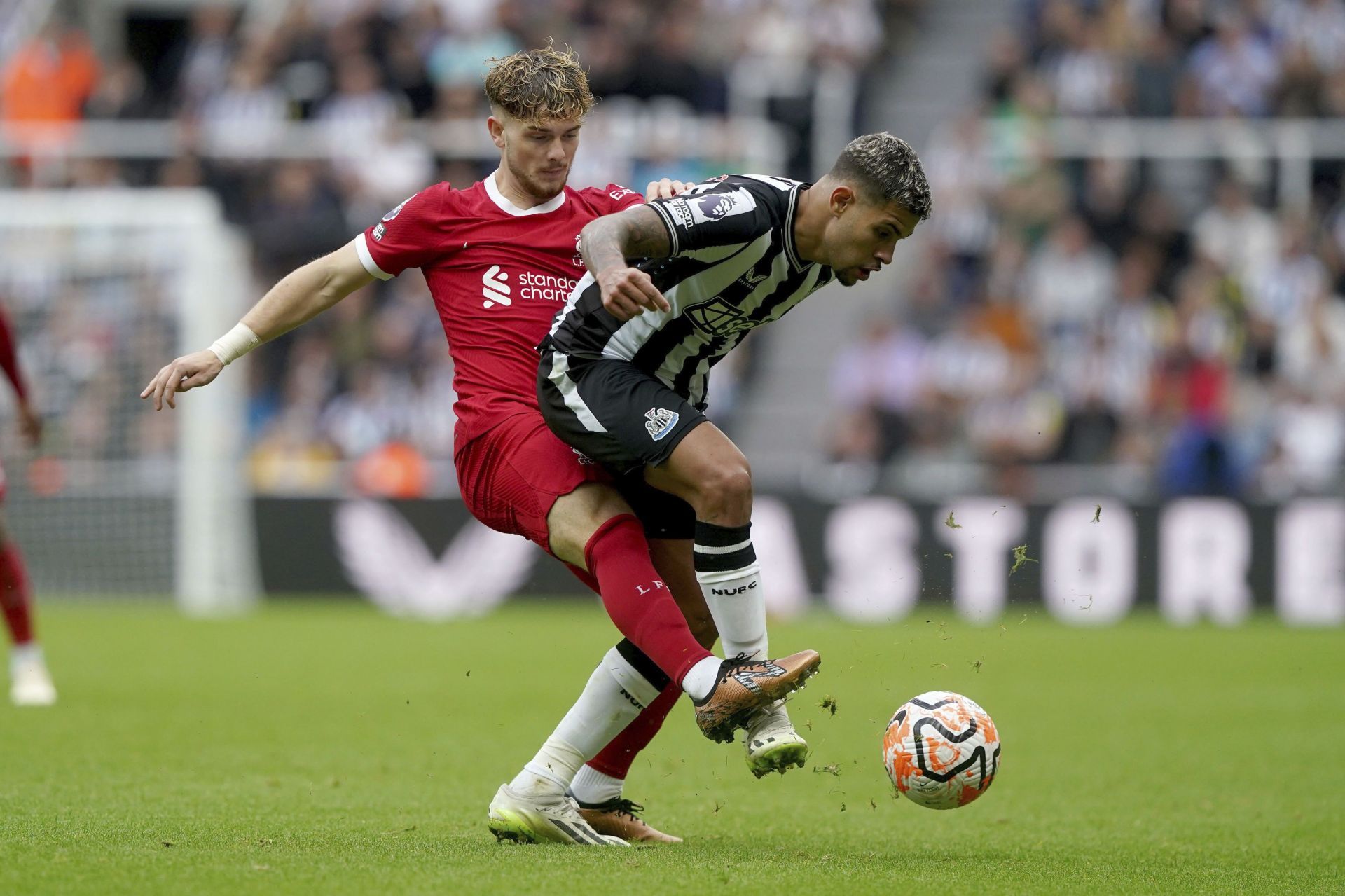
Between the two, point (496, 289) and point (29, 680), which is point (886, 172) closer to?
point (496, 289)

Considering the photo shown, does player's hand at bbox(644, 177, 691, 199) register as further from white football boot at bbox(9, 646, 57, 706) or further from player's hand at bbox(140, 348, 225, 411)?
white football boot at bbox(9, 646, 57, 706)

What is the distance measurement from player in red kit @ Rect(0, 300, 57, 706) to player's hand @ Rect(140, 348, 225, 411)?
3687 mm

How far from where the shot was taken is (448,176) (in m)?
18.1

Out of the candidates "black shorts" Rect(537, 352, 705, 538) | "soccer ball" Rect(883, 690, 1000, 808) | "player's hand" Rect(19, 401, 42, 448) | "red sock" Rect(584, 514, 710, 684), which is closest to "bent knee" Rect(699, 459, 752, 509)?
"black shorts" Rect(537, 352, 705, 538)

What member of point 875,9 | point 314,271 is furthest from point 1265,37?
point 314,271

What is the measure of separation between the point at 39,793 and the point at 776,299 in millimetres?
3061

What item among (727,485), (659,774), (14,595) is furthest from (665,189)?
(14,595)

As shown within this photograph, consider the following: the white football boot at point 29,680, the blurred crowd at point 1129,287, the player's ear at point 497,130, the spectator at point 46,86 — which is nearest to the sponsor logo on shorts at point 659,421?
the player's ear at point 497,130

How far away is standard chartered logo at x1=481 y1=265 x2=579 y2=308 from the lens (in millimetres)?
5859

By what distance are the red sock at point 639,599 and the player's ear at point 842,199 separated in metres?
1.11

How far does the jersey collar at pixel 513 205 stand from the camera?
590cm

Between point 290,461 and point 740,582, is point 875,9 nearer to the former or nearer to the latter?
point 290,461

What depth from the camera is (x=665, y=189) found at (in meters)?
5.80

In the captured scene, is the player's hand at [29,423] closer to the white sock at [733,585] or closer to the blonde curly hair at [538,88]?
the blonde curly hair at [538,88]
